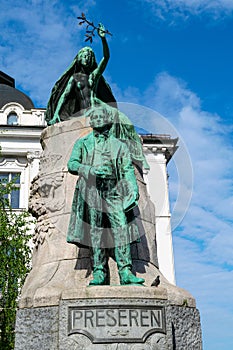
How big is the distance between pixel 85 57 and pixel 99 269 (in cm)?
464

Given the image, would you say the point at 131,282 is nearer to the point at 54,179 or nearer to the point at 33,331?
the point at 33,331

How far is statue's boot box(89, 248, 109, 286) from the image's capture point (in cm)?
679

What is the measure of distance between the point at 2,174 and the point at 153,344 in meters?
26.6

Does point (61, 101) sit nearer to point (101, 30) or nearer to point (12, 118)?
point (101, 30)

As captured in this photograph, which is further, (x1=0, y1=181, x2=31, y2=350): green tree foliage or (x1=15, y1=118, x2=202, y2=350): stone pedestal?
(x1=0, y1=181, x2=31, y2=350): green tree foliage

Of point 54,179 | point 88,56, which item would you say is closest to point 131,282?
point 54,179

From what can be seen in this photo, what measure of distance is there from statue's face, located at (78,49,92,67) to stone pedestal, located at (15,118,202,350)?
4.61ft

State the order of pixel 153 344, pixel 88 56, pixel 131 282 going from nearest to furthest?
pixel 153 344 < pixel 131 282 < pixel 88 56

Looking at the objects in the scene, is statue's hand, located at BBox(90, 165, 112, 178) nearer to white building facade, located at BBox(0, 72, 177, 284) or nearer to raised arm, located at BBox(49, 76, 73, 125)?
raised arm, located at BBox(49, 76, 73, 125)

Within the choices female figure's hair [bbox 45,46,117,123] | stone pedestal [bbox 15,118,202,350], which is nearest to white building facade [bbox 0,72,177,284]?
female figure's hair [bbox 45,46,117,123]

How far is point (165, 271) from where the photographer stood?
3130 cm

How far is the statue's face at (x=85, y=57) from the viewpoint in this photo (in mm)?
9898

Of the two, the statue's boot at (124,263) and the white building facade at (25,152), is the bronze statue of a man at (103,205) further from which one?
the white building facade at (25,152)

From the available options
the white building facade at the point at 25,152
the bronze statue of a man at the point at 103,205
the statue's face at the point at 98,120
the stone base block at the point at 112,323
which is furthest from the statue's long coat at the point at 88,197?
the white building facade at the point at 25,152
